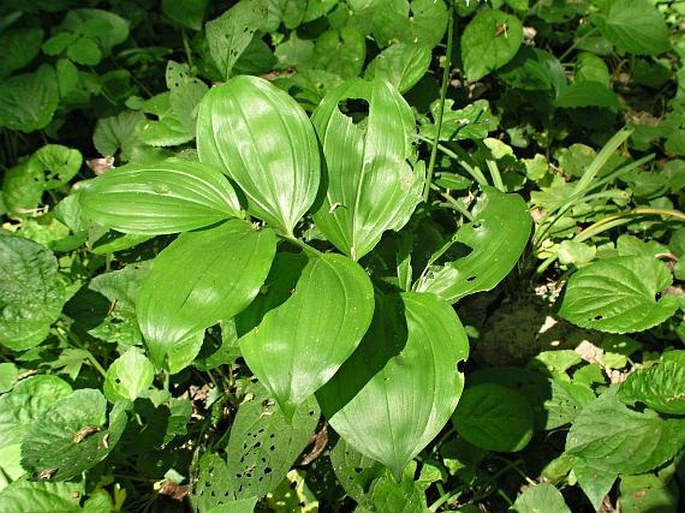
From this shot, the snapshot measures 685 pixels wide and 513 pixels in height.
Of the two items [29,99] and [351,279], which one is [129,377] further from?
[29,99]

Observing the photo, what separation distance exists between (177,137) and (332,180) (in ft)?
3.12

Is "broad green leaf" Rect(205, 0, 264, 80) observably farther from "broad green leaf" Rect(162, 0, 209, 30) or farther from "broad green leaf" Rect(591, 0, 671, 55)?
"broad green leaf" Rect(591, 0, 671, 55)

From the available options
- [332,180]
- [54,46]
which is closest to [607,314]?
[332,180]

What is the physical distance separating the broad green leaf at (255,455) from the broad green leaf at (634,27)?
2.01 metres

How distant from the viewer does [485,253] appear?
179 cm

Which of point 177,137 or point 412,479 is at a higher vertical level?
point 177,137

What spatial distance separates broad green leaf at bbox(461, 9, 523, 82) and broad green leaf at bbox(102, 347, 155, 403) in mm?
1567

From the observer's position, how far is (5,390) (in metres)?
2.10

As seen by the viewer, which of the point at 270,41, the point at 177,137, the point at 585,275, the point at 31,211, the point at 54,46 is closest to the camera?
the point at 585,275

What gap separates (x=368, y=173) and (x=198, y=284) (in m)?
0.59

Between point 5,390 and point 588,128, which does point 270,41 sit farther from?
point 5,390

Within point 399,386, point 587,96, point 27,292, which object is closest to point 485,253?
point 399,386

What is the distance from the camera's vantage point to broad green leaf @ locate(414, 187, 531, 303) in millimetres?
1724

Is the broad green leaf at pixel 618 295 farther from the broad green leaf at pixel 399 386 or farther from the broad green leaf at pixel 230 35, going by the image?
the broad green leaf at pixel 230 35
